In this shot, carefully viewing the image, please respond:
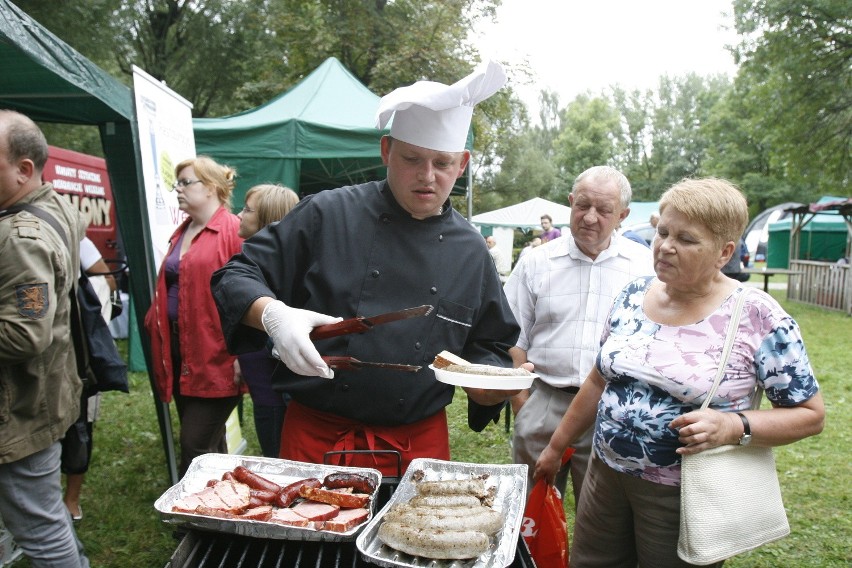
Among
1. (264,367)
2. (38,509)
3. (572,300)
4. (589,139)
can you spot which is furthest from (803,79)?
(589,139)

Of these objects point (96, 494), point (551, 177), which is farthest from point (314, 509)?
point (551, 177)

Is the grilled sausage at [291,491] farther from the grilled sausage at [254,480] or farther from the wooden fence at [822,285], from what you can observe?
the wooden fence at [822,285]

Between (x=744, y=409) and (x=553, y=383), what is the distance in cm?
115

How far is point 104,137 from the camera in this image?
12.2 feet

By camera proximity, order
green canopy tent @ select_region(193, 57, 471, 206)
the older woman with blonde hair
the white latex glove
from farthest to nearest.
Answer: green canopy tent @ select_region(193, 57, 471, 206) < the older woman with blonde hair < the white latex glove

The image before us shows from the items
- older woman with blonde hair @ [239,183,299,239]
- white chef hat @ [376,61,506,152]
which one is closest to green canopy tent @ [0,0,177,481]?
older woman with blonde hair @ [239,183,299,239]

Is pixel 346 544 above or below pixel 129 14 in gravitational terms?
below

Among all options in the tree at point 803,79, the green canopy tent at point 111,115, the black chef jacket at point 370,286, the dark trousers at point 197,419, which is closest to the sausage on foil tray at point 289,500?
the black chef jacket at point 370,286

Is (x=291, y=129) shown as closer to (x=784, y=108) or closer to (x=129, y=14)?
(x=129, y=14)

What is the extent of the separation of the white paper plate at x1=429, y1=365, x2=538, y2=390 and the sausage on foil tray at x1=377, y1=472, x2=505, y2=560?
0.32 metres

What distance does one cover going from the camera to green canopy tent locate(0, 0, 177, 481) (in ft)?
10.9

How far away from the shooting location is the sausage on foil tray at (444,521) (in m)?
1.44

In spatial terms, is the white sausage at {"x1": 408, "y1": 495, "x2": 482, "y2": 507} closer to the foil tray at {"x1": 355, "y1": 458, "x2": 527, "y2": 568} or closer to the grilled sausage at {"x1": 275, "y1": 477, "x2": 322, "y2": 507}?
the foil tray at {"x1": 355, "y1": 458, "x2": 527, "y2": 568}

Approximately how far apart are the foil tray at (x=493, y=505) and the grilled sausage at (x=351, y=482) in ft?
0.26
